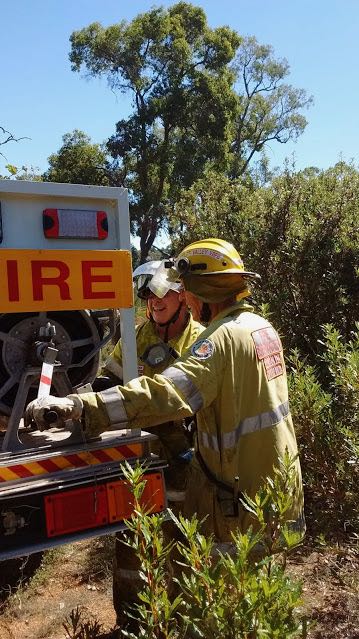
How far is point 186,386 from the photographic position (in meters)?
2.23

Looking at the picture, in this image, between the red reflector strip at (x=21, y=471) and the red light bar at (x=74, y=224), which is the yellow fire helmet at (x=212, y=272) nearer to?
the red light bar at (x=74, y=224)

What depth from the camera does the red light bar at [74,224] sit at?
7.89 feet

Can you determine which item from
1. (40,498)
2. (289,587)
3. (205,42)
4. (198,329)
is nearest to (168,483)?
(198,329)

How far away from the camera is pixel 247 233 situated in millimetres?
5711

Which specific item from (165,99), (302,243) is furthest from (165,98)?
(302,243)

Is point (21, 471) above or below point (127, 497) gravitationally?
above

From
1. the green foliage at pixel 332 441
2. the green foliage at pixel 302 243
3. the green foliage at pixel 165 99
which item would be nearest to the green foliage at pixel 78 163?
the green foliage at pixel 165 99

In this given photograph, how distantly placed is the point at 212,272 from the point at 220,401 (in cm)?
53

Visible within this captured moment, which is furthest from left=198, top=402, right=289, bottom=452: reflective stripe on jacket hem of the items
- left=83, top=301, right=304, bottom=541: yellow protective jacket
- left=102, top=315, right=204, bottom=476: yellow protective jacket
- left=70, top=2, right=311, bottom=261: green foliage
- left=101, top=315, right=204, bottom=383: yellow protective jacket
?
left=70, top=2, right=311, bottom=261: green foliage

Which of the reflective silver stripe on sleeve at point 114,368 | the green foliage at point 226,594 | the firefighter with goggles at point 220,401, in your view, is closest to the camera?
the green foliage at point 226,594

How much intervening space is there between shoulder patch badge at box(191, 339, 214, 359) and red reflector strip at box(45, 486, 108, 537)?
0.62 m

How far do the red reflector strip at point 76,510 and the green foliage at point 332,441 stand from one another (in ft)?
4.15

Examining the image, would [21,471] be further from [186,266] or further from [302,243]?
[302,243]

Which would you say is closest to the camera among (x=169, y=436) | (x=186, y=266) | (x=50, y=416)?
(x=50, y=416)
